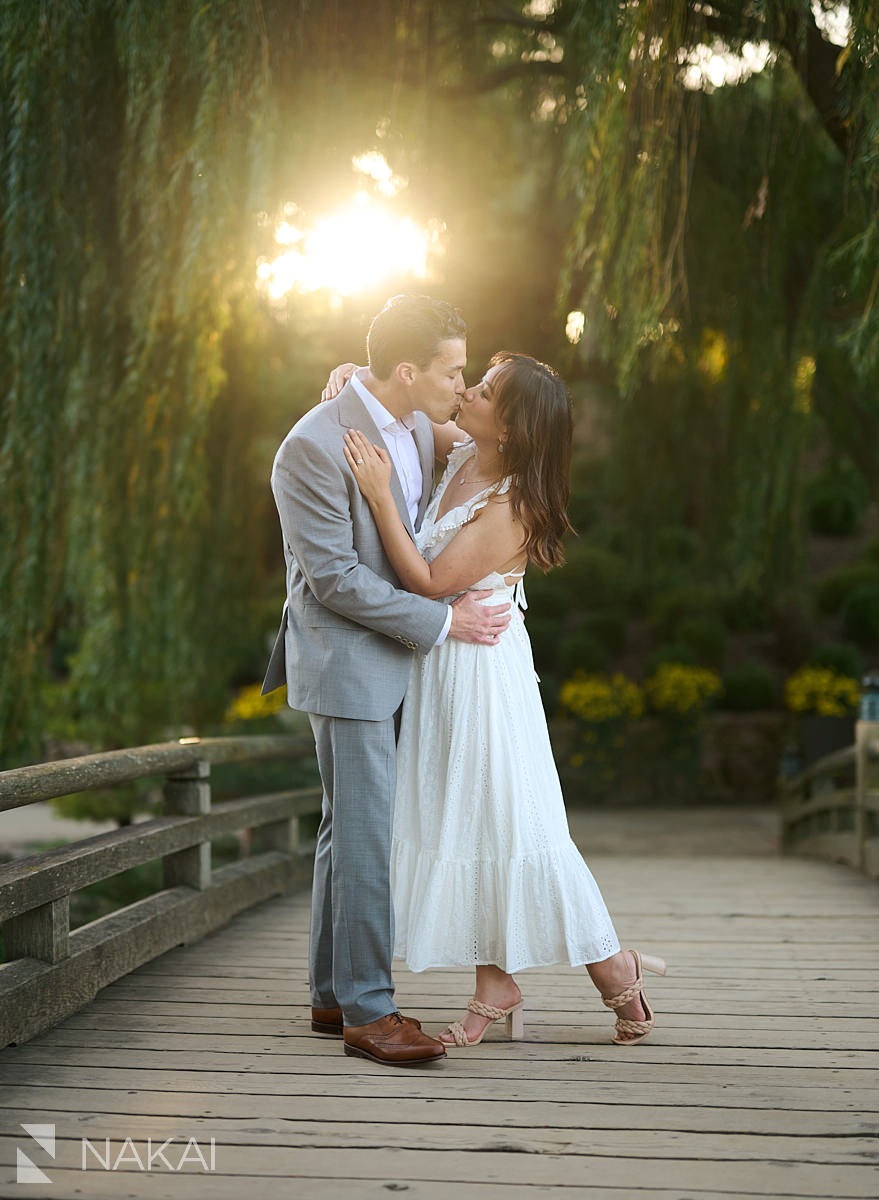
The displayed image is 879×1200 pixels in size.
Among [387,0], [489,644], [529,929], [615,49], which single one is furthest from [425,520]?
[387,0]

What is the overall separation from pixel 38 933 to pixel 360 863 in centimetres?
80

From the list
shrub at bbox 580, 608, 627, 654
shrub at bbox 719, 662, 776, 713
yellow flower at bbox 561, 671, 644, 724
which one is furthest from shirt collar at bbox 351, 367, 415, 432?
shrub at bbox 580, 608, 627, 654

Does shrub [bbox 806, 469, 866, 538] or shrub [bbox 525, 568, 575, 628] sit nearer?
shrub [bbox 525, 568, 575, 628]

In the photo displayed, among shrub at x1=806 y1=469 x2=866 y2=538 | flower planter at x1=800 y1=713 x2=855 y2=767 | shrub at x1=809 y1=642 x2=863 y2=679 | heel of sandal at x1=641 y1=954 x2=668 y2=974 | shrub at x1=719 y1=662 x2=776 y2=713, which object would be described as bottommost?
flower planter at x1=800 y1=713 x2=855 y2=767

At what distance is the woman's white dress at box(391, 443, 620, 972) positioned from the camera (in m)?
2.66

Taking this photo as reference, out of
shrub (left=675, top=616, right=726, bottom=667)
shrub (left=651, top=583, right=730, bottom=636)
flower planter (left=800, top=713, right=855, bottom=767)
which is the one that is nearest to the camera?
flower planter (left=800, top=713, right=855, bottom=767)

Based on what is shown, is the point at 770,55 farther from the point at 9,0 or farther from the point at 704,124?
the point at 9,0

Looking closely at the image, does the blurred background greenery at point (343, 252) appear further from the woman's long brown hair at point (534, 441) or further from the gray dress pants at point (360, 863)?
the gray dress pants at point (360, 863)

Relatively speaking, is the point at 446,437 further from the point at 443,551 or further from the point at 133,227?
the point at 133,227

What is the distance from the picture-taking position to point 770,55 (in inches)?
155

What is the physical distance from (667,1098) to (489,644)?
1011mm

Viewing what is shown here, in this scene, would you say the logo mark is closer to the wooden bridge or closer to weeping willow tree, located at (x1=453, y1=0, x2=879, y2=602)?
the wooden bridge

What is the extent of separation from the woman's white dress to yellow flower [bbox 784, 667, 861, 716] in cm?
927

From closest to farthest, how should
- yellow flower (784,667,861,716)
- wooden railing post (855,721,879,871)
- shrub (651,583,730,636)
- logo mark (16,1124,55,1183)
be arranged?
logo mark (16,1124,55,1183)
wooden railing post (855,721,879,871)
yellow flower (784,667,861,716)
shrub (651,583,730,636)
